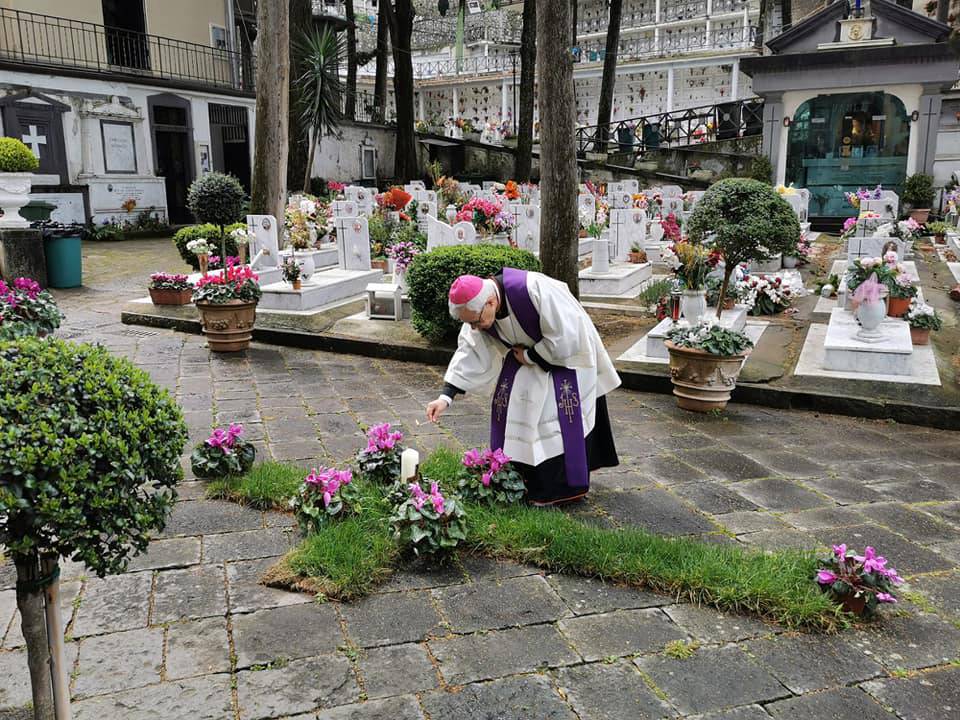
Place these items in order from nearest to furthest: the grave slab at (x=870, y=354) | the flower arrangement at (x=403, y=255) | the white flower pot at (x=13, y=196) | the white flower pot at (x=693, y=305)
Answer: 1. the grave slab at (x=870, y=354)
2. the white flower pot at (x=693, y=305)
3. the flower arrangement at (x=403, y=255)
4. the white flower pot at (x=13, y=196)

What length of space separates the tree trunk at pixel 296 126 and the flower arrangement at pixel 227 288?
9.51 meters

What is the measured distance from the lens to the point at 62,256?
11.9 m

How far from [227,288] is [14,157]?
533 cm

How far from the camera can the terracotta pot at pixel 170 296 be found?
9969mm

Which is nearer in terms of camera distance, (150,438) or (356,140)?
(150,438)

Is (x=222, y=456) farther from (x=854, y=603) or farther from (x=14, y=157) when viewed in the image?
(x=14, y=157)

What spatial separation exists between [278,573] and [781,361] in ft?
17.2

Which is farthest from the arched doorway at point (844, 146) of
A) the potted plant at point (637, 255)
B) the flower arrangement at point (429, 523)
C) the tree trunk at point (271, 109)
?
the flower arrangement at point (429, 523)

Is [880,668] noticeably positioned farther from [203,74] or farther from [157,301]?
[203,74]

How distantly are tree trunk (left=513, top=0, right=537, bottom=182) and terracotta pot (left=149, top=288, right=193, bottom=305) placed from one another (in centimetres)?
1396

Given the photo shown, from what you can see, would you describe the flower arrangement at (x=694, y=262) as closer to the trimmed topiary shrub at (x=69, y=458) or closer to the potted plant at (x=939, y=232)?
the trimmed topiary shrub at (x=69, y=458)

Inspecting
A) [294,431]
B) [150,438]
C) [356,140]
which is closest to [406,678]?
[150,438]

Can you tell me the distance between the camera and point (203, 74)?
→ 75.3 feet

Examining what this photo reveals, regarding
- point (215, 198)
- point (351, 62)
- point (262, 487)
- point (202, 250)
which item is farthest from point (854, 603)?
point (351, 62)
